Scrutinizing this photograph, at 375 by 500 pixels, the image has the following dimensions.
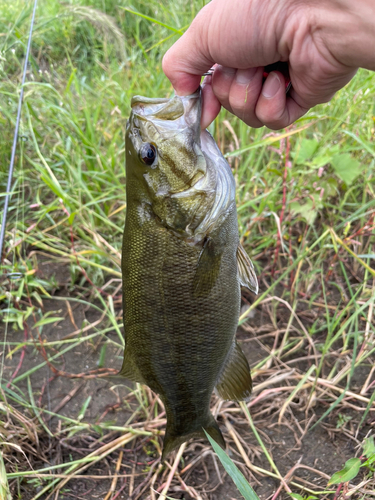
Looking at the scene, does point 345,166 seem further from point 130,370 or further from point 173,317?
point 130,370

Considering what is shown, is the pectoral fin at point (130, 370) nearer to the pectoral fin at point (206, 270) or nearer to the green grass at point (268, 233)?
the pectoral fin at point (206, 270)

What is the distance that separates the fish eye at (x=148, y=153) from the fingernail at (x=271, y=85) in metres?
0.57

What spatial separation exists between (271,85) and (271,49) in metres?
0.19

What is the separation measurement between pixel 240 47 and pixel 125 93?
2.00 metres

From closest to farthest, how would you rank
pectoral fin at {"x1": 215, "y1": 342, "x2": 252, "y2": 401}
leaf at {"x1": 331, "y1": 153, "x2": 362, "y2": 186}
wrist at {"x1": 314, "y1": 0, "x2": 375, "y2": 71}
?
wrist at {"x1": 314, "y1": 0, "x2": 375, "y2": 71} → pectoral fin at {"x1": 215, "y1": 342, "x2": 252, "y2": 401} → leaf at {"x1": 331, "y1": 153, "x2": 362, "y2": 186}

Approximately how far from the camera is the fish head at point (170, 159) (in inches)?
50.9

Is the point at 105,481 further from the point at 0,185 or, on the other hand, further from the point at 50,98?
the point at 50,98

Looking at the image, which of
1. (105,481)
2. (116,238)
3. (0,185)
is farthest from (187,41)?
(0,185)

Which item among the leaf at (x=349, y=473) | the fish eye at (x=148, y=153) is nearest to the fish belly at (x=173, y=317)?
the fish eye at (x=148, y=153)

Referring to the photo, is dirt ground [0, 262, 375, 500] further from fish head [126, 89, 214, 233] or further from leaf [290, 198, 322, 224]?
fish head [126, 89, 214, 233]

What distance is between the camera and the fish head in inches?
50.9

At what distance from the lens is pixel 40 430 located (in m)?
1.98

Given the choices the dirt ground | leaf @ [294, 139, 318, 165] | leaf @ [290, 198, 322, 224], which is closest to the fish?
the dirt ground

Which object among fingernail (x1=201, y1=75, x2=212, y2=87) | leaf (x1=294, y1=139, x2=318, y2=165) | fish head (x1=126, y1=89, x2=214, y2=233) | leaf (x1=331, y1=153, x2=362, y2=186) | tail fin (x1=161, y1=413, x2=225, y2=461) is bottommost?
tail fin (x1=161, y1=413, x2=225, y2=461)
